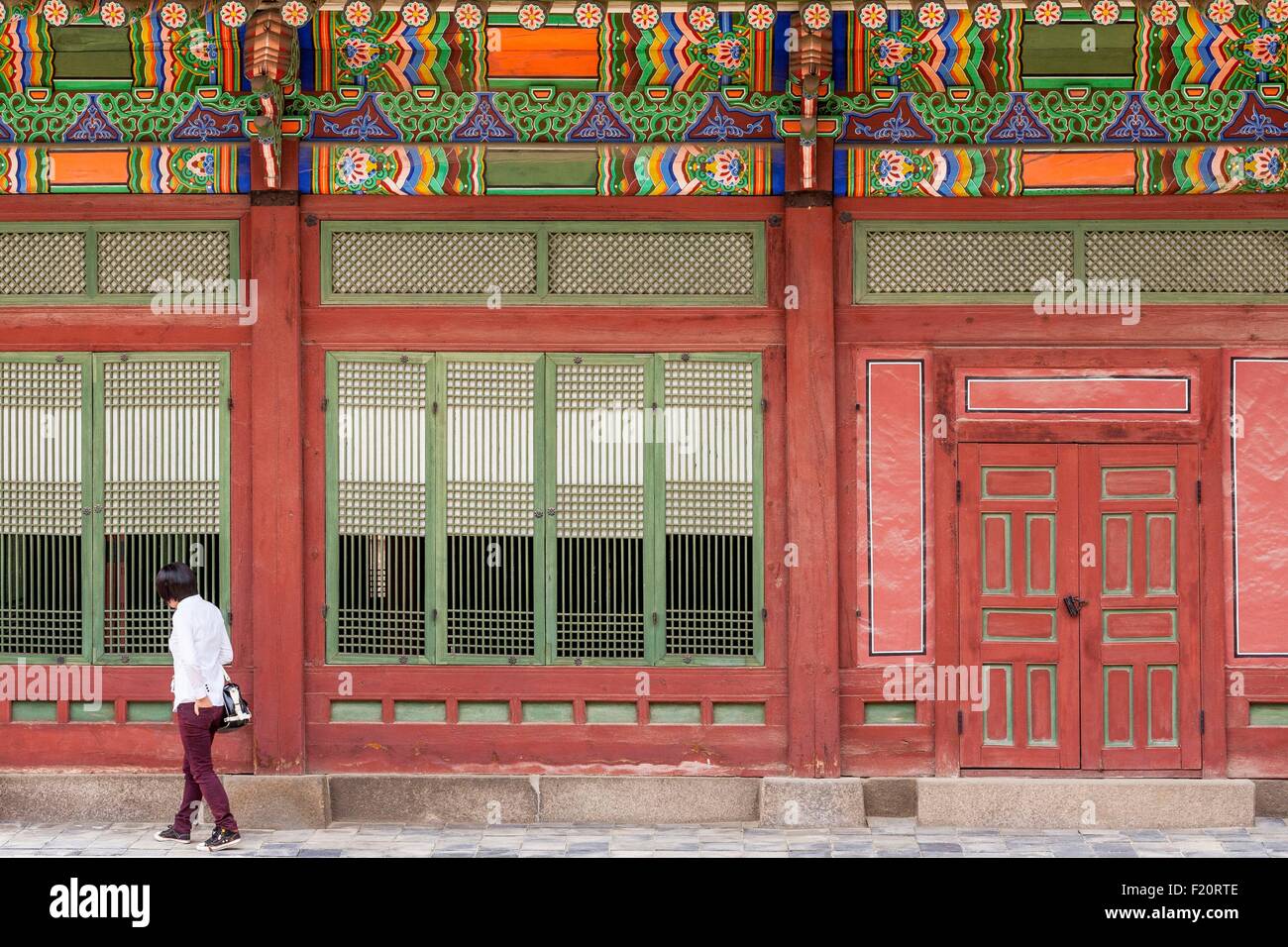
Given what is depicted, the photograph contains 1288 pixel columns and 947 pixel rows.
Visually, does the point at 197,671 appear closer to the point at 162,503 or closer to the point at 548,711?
the point at 162,503

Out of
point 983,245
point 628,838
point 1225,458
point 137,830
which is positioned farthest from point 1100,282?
point 137,830

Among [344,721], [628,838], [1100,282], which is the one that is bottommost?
[628,838]

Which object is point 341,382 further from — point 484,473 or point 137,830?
point 137,830

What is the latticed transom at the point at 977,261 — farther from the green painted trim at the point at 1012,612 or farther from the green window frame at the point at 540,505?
the green painted trim at the point at 1012,612

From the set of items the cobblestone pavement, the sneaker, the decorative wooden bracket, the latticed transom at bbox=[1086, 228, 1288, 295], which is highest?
the decorative wooden bracket

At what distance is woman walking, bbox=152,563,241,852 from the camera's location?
27.4ft

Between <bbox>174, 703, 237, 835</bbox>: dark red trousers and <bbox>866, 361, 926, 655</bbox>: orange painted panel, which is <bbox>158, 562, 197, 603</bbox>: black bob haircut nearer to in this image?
<bbox>174, 703, 237, 835</bbox>: dark red trousers

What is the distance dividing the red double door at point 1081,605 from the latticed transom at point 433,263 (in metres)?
3.11

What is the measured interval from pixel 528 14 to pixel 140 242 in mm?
2861

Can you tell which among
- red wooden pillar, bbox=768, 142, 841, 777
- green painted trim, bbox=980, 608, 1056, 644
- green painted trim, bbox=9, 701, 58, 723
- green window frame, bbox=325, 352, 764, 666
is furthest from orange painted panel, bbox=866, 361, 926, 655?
green painted trim, bbox=9, 701, 58, 723

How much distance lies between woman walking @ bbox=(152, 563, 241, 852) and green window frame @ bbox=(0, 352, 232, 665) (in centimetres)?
107

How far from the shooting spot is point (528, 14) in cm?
905

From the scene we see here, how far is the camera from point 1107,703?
9453 millimetres

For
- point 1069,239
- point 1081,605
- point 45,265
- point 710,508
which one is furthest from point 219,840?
point 1069,239
